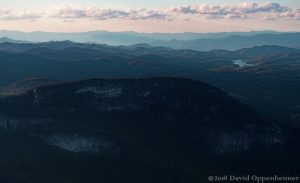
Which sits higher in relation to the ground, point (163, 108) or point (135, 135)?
point (163, 108)

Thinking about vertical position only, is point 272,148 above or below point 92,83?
below

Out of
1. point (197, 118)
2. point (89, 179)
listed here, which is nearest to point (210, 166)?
point (197, 118)

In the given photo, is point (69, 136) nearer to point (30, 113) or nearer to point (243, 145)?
point (30, 113)

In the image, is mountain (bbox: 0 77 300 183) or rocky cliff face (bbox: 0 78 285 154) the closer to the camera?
mountain (bbox: 0 77 300 183)

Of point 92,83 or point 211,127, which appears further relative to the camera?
point 92,83

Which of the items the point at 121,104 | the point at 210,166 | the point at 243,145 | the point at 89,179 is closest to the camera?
the point at 89,179

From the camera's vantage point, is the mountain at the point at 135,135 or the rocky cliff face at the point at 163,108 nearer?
the mountain at the point at 135,135

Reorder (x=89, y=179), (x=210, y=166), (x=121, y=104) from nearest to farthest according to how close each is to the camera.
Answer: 1. (x=89, y=179)
2. (x=210, y=166)
3. (x=121, y=104)

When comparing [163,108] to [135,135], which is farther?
[163,108]
